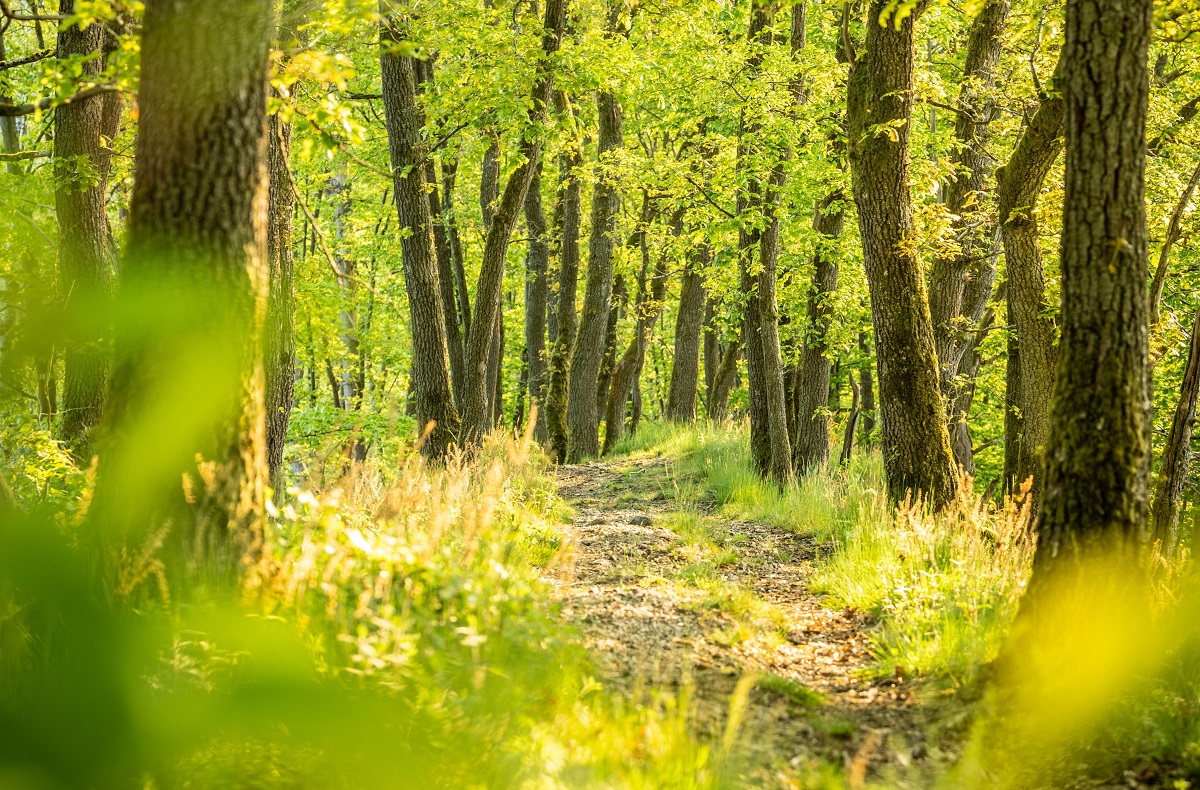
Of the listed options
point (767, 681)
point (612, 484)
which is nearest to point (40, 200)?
point (612, 484)

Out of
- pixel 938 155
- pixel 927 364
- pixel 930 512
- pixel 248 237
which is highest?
pixel 938 155

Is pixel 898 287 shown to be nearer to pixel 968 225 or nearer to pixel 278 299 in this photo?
pixel 968 225

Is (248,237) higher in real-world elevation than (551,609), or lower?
higher

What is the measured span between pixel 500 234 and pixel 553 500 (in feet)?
13.1

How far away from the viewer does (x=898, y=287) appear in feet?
24.1

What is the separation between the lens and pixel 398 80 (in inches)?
401

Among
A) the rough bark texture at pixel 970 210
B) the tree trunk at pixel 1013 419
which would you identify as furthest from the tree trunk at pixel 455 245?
the tree trunk at pixel 1013 419

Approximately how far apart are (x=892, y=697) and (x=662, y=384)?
3290 centimetres

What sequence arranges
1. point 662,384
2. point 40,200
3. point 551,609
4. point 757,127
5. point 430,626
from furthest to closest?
Result: point 662,384
point 757,127
point 40,200
point 551,609
point 430,626

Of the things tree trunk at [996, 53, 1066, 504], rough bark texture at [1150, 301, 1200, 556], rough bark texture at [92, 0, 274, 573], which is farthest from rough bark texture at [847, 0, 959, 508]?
rough bark texture at [92, 0, 274, 573]

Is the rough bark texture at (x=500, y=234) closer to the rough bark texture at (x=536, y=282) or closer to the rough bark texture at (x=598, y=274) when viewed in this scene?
the rough bark texture at (x=598, y=274)

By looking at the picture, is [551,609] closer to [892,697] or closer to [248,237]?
[892,697]

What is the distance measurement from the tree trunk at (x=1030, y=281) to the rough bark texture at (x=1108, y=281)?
168 inches

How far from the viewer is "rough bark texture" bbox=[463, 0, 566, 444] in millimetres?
9992
